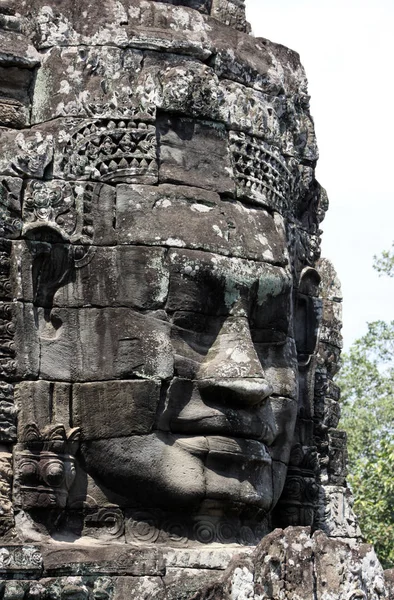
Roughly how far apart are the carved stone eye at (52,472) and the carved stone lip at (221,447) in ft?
2.86

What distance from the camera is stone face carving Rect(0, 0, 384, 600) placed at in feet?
40.0

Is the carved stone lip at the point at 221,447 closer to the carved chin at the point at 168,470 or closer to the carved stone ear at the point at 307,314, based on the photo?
the carved chin at the point at 168,470

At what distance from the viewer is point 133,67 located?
42.4 feet

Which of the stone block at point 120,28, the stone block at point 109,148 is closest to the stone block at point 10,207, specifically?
the stone block at point 109,148

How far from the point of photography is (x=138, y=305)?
1245 centimetres

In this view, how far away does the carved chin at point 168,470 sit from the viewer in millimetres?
12234

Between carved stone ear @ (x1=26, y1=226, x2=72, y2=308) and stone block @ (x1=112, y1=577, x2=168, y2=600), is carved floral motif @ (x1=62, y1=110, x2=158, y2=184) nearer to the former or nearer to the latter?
carved stone ear @ (x1=26, y1=226, x2=72, y2=308)

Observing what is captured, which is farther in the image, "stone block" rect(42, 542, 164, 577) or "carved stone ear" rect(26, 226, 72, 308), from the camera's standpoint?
"carved stone ear" rect(26, 226, 72, 308)

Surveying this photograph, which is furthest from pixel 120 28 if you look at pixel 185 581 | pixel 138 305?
pixel 185 581

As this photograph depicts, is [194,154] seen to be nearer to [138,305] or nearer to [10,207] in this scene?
[138,305]

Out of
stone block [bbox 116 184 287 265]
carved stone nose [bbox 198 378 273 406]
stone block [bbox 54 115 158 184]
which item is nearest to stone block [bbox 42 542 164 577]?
carved stone nose [bbox 198 378 273 406]

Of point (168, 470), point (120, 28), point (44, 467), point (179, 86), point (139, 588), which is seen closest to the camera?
point (139, 588)

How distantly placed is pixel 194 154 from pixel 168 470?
243 centimetres

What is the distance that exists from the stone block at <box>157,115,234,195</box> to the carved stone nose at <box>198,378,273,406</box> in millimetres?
1500
